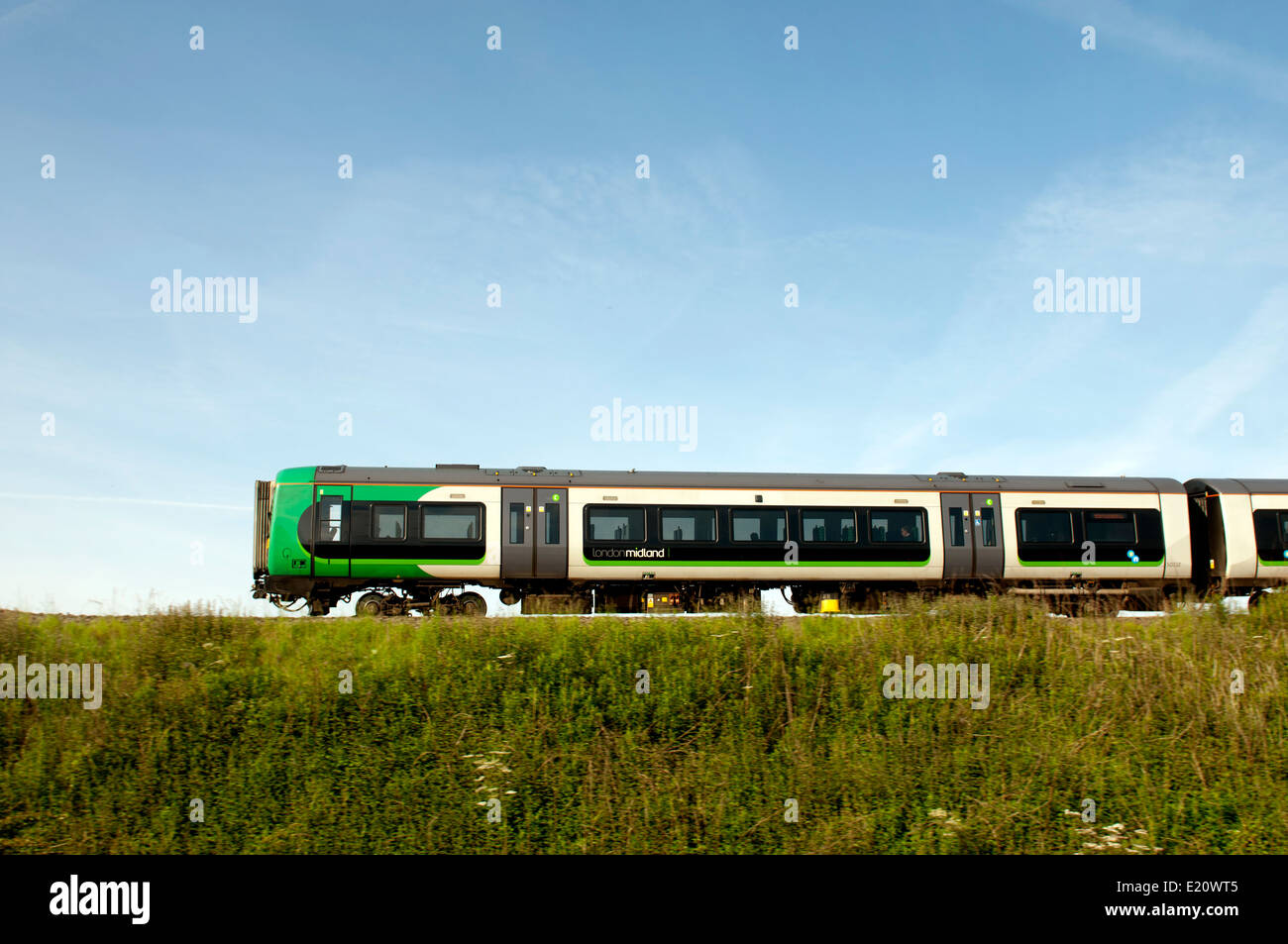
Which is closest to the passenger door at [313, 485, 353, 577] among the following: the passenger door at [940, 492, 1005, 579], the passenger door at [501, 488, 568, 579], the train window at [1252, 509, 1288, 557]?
the passenger door at [501, 488, 568, 579]

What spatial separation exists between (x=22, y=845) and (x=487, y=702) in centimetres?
488

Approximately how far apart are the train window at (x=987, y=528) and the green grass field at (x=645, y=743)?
27.4 feet

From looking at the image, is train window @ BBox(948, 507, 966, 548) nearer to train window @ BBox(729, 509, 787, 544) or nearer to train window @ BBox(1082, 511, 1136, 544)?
train window @ BBox(1082, 511, 1136, 544)

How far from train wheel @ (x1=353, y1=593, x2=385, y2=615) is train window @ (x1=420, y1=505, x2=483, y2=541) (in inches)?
67.7

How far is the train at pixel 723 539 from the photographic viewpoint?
64.9 ft

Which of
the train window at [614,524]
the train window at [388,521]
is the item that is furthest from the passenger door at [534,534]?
the train window at [388,521]

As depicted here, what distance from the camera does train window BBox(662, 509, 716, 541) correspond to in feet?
66.8

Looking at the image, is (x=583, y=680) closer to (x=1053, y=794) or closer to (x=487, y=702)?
(x=487, y=702)

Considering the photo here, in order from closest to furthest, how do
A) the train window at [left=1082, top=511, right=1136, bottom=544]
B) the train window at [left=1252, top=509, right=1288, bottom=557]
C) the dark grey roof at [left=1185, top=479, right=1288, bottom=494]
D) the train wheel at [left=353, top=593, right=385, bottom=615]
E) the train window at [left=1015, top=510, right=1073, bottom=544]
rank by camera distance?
the train wheel at [left=353, top=593, right=385, bottom=615] → the train window at [left=1015, top=510, right=1073, bottom=544] → the train window at [left=1082, top=511, right=1136, bottom=544] → the train window at [left=1252, top=509, right=1288, bottom=557] → the dark grey roof at [left=1185, top=479, right=1288, bottom=494]

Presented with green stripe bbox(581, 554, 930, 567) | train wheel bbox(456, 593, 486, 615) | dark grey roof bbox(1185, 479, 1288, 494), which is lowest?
train wheel bbox(456, 593, 486, 615)

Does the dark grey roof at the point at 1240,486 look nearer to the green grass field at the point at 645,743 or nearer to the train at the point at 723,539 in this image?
the train at the point at 723,539

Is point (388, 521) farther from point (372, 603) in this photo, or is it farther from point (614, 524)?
point (614, 524)

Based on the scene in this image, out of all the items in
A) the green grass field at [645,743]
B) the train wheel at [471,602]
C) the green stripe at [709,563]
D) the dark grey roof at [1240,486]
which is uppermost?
the dark grey roof at [1240,486]
